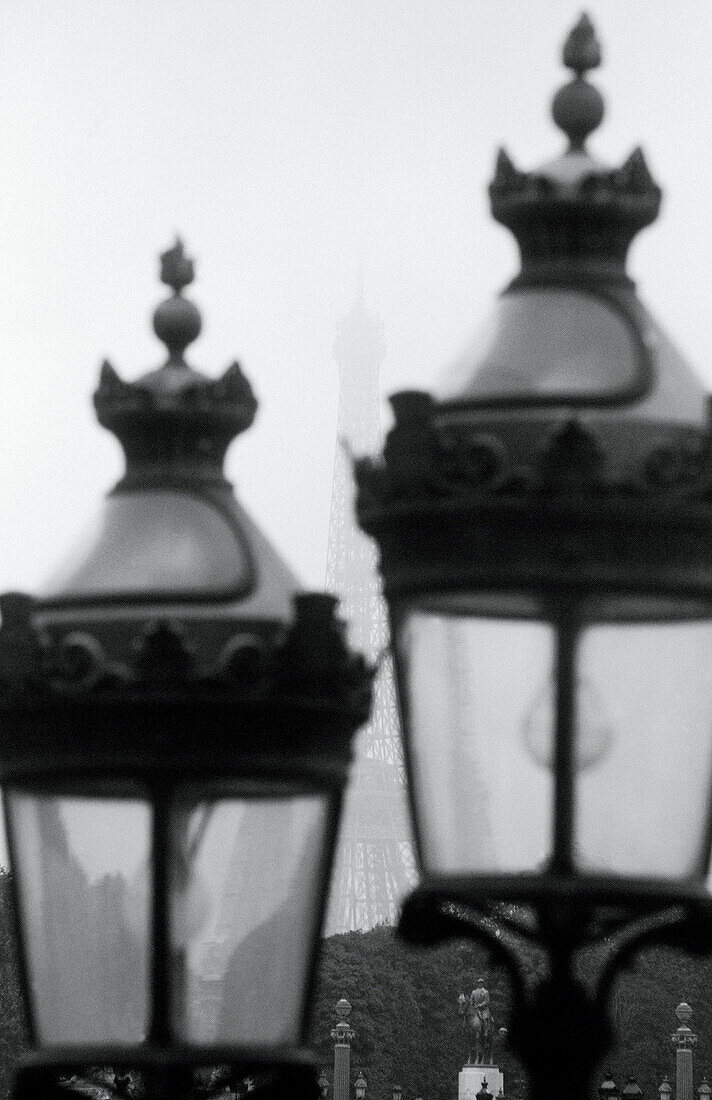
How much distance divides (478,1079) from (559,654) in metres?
62.0

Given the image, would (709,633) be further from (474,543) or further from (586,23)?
(586,23)

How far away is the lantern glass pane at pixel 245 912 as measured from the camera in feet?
21.1

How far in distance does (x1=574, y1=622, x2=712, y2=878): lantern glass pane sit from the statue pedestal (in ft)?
198

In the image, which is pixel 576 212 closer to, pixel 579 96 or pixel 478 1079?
pixel 579 96

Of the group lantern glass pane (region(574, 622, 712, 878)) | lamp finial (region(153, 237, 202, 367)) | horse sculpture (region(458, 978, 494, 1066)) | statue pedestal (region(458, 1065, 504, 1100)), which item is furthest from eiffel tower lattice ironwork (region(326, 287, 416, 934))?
lantern glass pane (region(574, 622, 712, 878))

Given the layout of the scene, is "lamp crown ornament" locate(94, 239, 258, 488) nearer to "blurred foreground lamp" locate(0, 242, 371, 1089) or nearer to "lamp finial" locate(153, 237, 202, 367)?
"lamp finial" locate(153, 237, 202, 367)

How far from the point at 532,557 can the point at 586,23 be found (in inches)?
42.7

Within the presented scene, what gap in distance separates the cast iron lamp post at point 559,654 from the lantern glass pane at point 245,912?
0.57 meters

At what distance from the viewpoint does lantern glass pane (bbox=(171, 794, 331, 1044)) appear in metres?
6.42

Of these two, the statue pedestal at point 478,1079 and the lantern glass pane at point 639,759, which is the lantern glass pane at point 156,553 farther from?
the statue pedestal at point 478,1079

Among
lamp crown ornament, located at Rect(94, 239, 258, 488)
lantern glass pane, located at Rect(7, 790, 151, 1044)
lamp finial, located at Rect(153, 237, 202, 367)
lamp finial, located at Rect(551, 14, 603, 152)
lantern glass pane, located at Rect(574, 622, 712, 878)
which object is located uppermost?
lamp finial, located at Rect(551, 14, 603, 152)

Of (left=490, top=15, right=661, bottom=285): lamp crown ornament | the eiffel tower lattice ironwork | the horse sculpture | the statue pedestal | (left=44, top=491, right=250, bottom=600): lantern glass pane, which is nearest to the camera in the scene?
(left=490, top=15, right=661, bottom=285): lamp crown ornament

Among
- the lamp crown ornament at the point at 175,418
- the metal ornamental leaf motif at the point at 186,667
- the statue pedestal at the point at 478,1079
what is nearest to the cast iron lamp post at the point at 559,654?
the metal ornamental leaf motif at the point at 186,667

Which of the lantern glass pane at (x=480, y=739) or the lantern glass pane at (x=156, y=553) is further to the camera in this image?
the lantern glass pane at (x=156, y=553)
